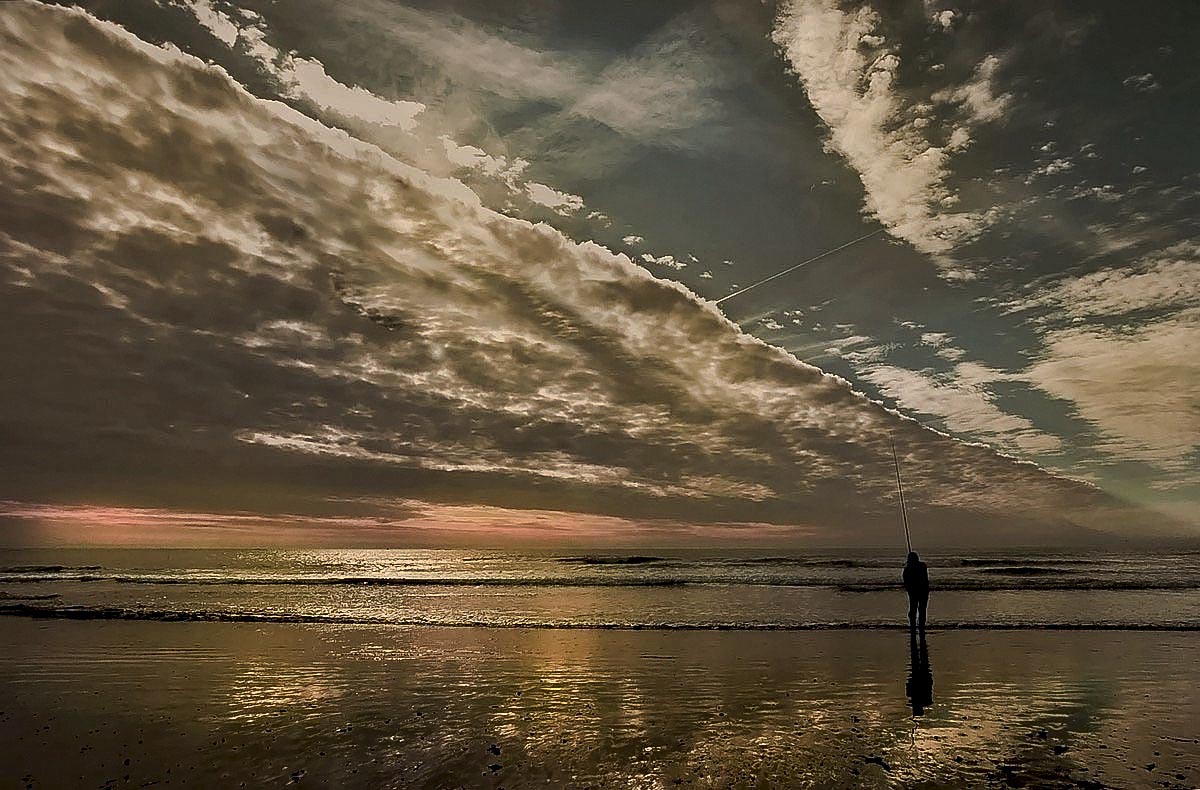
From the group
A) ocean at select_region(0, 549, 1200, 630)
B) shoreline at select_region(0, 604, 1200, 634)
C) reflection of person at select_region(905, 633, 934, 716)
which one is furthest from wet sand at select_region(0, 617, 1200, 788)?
ocean at select_region(0, 549, 1200, 630)

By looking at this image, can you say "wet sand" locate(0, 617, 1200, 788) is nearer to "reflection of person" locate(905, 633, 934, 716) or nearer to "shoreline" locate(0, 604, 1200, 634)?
"reflection of person" locate(905, 633, 934, 716)

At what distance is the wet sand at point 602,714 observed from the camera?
10602 millimetres

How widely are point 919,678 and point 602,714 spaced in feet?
28.0

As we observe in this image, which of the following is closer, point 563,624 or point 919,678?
point 919,678

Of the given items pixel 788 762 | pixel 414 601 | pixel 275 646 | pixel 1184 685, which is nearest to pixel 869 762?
pixel 788 762

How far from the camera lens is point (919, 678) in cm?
1717

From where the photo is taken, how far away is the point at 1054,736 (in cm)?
1236

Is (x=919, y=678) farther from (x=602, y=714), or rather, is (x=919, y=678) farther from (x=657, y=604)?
(x=657, y=604)

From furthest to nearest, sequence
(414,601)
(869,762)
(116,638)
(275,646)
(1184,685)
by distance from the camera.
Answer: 1. (414,601)
2. (116,638)
3. (275,646)
4. (1184,685)
5. (869,762)

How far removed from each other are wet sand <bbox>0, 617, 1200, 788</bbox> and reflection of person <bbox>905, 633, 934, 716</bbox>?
0.48 ft

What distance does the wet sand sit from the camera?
10602mm

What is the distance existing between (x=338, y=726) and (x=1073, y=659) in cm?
1986

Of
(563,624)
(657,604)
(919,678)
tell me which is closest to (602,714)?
(919,678)

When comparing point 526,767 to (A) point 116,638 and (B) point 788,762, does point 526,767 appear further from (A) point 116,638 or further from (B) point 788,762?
(A) point 116,638
